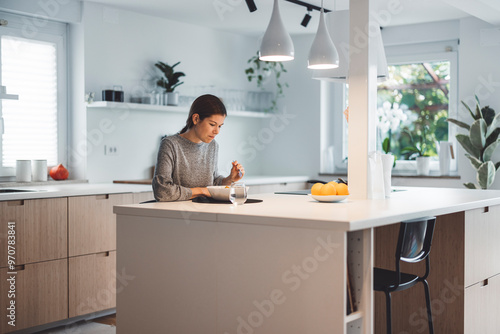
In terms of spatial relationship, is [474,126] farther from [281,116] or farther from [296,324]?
[296,324]

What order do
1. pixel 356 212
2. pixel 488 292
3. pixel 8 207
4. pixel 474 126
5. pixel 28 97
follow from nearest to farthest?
pixel 356 212 < pixel 488 292 < pixel 8 207 < pixel 28 97 < pixel 474 126

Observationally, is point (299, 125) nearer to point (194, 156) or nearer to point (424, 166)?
point (424, 166)

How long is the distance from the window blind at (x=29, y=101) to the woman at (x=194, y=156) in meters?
1.92

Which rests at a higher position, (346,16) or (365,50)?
(346,16)

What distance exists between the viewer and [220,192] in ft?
8.95

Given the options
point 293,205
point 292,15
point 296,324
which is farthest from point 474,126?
point 296,324

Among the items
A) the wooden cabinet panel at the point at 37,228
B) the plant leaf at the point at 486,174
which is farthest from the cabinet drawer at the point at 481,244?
the wooden cabinet panel at the point at 37,228

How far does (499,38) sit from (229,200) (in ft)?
11.8

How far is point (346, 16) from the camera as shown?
11.6 feet

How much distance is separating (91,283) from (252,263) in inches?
83.8

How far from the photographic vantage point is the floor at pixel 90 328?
3803 mm

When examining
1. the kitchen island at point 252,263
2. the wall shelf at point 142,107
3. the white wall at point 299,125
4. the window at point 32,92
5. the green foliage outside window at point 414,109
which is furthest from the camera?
the white wall at point 299,125

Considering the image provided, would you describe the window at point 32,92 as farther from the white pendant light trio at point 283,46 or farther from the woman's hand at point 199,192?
the white pendant light trio at point 283,46

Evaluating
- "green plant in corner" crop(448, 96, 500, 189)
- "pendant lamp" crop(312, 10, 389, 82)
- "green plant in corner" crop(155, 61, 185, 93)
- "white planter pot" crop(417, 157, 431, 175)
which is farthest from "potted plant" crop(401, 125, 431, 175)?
"green plant in corner" crop(155, 61, 185, 93)
